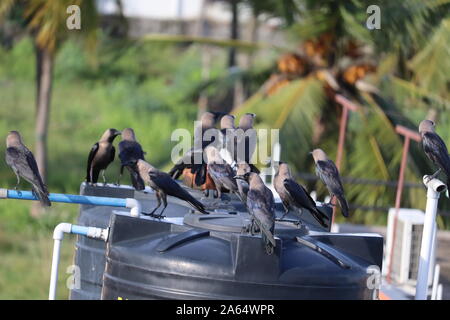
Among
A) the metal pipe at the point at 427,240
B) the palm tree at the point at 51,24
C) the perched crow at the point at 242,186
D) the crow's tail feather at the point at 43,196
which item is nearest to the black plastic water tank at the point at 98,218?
the perched crow at the point at 242,186

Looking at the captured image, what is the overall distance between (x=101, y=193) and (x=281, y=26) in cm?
883

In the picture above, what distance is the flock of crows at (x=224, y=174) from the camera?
4.65 m

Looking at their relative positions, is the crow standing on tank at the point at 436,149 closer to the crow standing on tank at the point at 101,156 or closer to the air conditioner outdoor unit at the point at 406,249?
the crow standing on tank at the point at 101,156

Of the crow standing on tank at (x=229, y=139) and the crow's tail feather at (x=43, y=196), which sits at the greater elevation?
the crow standing on tank at (x=229, y=139)

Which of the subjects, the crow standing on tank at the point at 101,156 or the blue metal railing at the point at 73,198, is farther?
the crow standing on tank at the point at 101,156

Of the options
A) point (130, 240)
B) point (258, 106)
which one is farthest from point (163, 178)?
point (258, 106)

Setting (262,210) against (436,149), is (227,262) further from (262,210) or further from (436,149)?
(436,149)

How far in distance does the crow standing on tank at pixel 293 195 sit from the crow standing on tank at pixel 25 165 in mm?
1302

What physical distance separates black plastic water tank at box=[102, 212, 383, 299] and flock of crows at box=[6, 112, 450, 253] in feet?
0.44

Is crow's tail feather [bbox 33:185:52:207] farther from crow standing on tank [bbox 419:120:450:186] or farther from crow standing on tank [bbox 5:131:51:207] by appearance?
crow standing on tank [bbox 419:120:450:186]

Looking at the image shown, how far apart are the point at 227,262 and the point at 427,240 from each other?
132 cm

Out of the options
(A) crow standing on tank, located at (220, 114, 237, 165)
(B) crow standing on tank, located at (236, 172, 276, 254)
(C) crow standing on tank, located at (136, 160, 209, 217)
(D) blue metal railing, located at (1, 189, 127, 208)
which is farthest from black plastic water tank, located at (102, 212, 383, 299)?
(A) crow standing on tank, located at (220, 114, 237, 165)

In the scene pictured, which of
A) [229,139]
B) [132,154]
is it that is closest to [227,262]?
[132,154]
